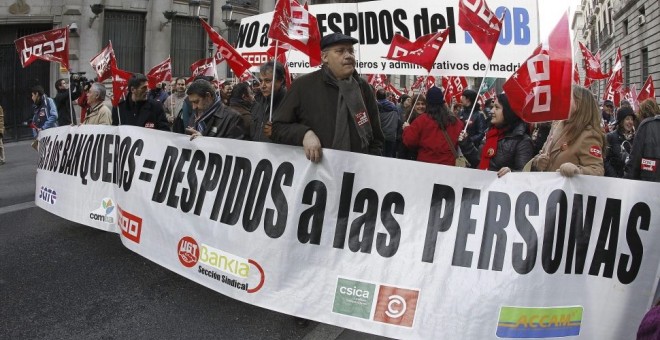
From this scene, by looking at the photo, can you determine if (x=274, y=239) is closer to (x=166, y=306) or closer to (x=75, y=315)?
(x=166, y=306)

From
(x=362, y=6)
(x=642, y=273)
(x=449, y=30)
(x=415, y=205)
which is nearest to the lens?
(x=642, y=273)

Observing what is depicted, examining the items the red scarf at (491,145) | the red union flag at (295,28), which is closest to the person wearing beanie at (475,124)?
the red scarf at (491,145)

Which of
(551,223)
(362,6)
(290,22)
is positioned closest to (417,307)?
(551,223)

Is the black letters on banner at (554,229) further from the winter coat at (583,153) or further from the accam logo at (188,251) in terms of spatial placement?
the accam logo at (188,251)

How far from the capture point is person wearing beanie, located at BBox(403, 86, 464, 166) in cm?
578

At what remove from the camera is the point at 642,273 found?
10.4 ft

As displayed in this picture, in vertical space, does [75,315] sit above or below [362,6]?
below

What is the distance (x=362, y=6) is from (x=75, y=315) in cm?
607

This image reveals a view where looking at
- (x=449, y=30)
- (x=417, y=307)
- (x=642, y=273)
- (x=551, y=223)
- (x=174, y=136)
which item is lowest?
(x=417, y=307)

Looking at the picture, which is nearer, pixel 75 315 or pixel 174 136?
pixel 75 315

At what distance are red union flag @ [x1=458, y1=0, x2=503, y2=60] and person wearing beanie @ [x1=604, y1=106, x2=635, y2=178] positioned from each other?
7.50 feet

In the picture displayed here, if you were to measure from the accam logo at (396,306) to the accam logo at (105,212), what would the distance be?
297 centimetres

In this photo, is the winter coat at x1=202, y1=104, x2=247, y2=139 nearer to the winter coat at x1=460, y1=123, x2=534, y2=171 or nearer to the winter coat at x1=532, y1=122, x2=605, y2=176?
the winter coat at x1=460, y1=123, x2=534, y2=171

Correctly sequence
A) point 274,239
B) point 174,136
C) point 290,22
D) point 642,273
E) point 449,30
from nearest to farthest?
point 642,273 → point 274,239 → point 174,136 → point 290,22 → point 449,30
